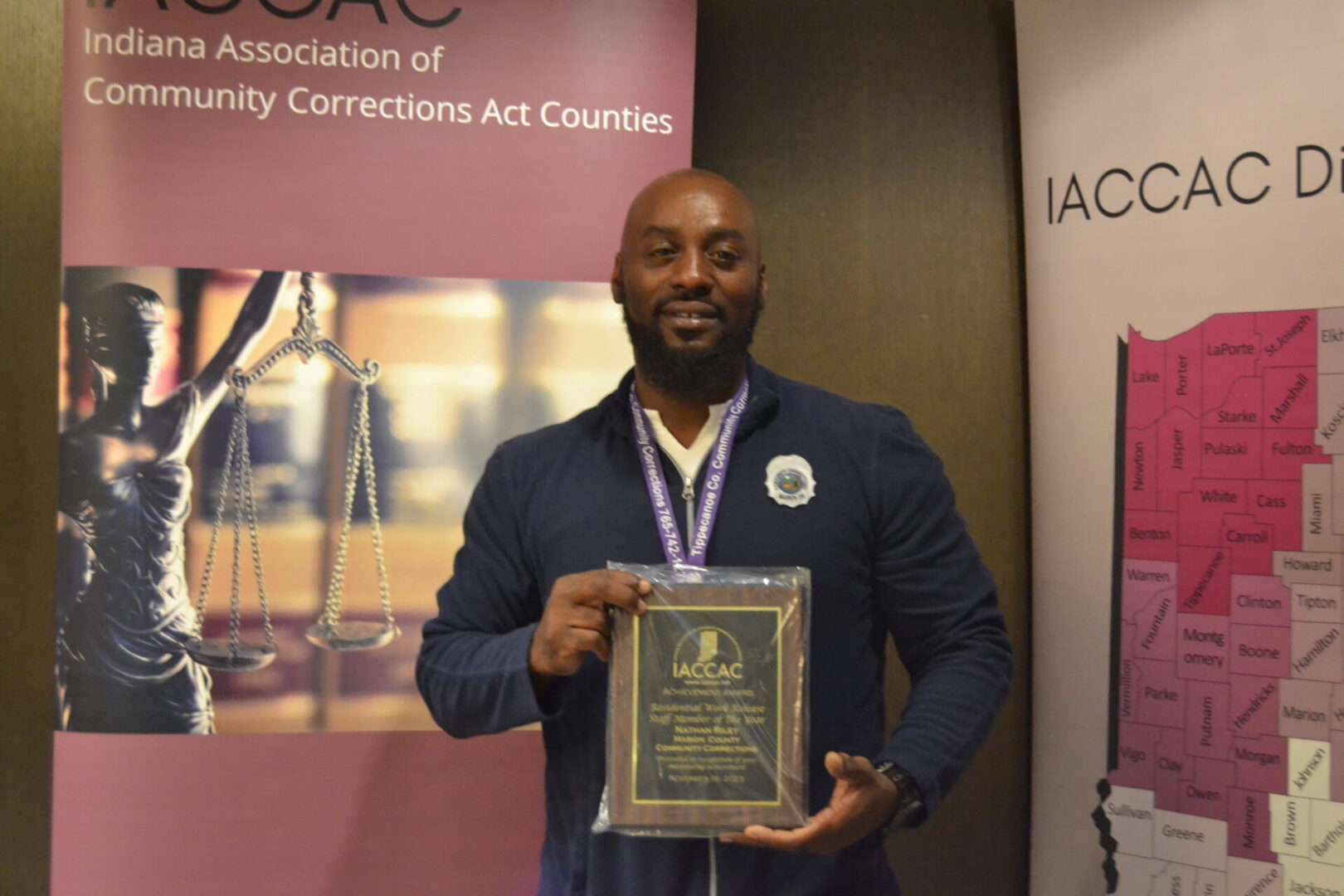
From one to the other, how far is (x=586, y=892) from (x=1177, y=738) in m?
1.41

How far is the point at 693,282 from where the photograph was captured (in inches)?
66.5

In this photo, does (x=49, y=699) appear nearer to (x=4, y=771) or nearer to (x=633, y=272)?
(x=4, y=771)

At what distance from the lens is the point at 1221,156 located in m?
2.27

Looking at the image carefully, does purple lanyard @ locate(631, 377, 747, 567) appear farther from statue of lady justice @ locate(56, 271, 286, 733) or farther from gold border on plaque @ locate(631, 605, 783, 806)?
statue of lady justice @ locate(56, 271, 286, 733)

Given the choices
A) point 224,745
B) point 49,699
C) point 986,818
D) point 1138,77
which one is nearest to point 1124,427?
point 1138,77

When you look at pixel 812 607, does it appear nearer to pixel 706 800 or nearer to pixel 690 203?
pixel 706 800

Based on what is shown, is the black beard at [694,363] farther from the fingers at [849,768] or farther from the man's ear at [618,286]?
the fingers at [849,768]

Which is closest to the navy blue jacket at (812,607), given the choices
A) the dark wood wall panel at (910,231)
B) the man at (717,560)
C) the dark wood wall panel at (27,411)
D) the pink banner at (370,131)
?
the man at (717,560)

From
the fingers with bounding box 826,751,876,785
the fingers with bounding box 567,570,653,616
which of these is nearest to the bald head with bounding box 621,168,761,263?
the fingers with bounding box 567,570,653,616

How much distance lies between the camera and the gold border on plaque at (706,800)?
146 centimetres

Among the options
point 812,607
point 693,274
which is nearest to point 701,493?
point 812,607

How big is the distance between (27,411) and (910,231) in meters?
2.23

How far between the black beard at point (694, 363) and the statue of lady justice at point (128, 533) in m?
1.13

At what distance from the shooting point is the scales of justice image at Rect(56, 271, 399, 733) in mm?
2281
